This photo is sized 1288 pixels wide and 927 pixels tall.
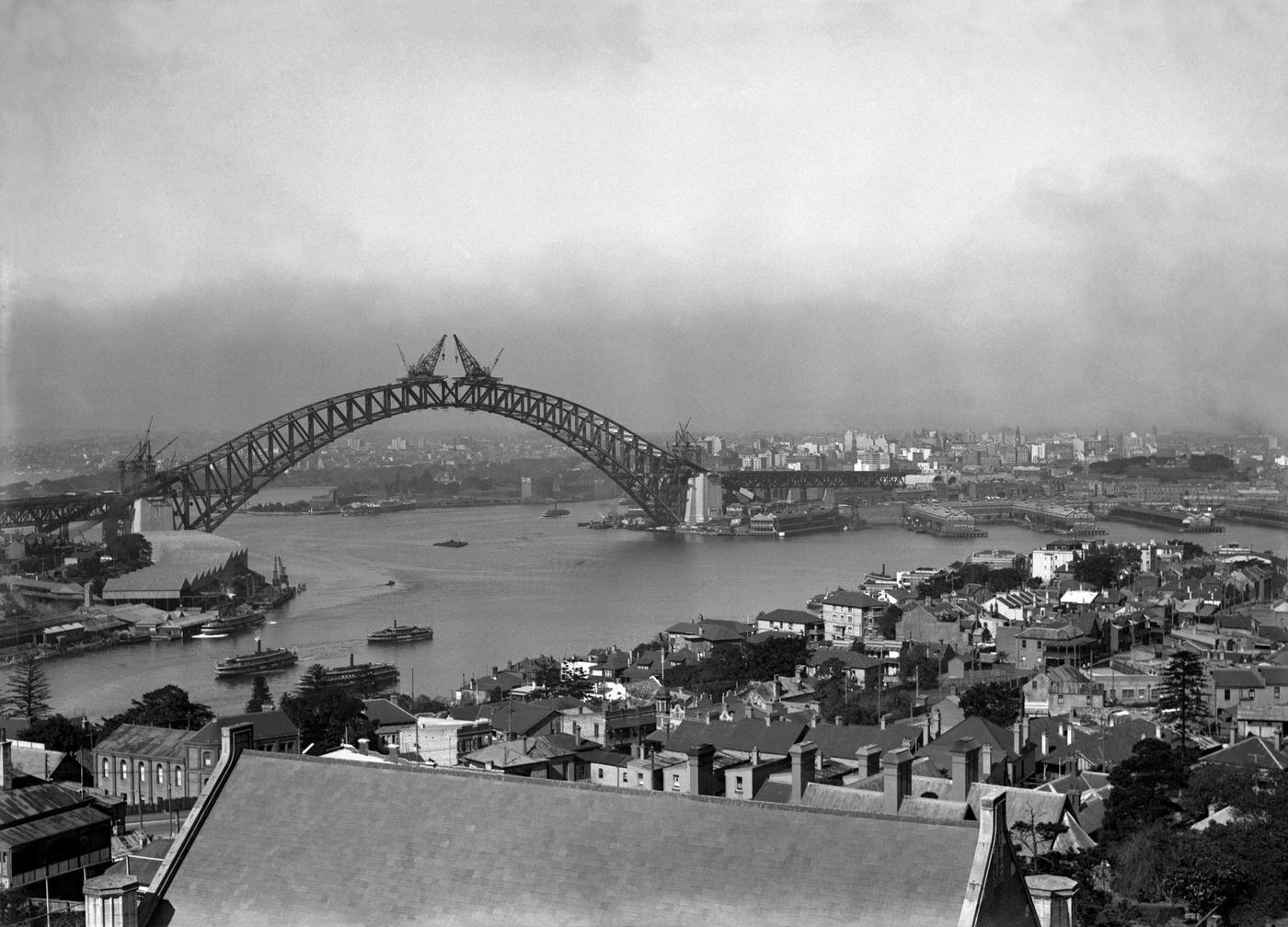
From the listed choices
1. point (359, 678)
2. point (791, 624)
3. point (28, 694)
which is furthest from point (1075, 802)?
point (791, 624)

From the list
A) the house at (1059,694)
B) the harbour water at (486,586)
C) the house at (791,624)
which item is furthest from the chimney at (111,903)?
the house at (791,624)

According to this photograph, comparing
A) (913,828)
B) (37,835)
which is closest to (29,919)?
(37,835)

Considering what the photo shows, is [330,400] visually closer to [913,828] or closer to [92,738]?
[92,738]

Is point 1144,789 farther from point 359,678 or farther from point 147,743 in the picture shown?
point 359,678

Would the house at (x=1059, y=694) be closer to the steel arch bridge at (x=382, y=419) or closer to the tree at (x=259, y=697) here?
the tree at (x=259, y=697)

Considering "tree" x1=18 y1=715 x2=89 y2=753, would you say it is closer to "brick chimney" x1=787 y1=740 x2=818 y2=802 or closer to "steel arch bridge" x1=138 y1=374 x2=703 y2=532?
"brick chimney" x1=787 y1=740 x2=818 y2=802

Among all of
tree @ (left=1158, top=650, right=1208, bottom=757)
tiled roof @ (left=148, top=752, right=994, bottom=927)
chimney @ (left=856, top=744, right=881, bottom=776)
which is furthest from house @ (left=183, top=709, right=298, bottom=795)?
tree @ (left=1158, top=650, right=1208, bottom=757)
